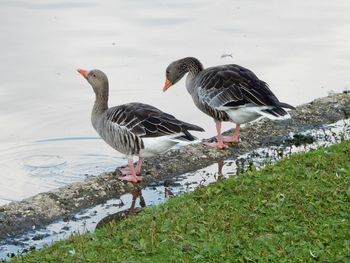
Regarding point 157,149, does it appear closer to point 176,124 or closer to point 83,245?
point 176,124

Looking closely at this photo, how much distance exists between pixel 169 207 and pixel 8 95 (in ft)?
22.9

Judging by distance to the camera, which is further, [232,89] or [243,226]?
[232,89]

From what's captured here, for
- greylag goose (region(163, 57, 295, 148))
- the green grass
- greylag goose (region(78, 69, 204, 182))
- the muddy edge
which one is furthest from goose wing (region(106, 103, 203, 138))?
the green grass

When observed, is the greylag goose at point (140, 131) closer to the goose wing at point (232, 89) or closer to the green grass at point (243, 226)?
Answer: the goose wing at point (232, 89)

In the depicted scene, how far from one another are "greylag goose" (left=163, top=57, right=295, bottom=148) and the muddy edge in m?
0.40

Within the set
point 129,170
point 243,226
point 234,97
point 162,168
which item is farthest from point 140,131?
point 243,226

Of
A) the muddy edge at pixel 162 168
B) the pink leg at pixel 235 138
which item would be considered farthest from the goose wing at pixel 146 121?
the pink leg at pixel 235 138

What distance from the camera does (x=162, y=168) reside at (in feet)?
39.5

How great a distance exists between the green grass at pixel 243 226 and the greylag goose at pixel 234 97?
6.87 feet

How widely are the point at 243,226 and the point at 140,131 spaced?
329cm

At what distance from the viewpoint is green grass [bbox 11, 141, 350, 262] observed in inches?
317

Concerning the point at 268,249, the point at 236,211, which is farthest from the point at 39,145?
the point at 268,249

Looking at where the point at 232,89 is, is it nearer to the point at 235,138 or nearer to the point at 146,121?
the point at 235,138

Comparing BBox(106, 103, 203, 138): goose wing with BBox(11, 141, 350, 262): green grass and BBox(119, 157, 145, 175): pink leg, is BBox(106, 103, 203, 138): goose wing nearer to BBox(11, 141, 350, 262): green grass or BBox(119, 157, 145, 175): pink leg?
BBox(119, 157, 145, 175): pink leg
